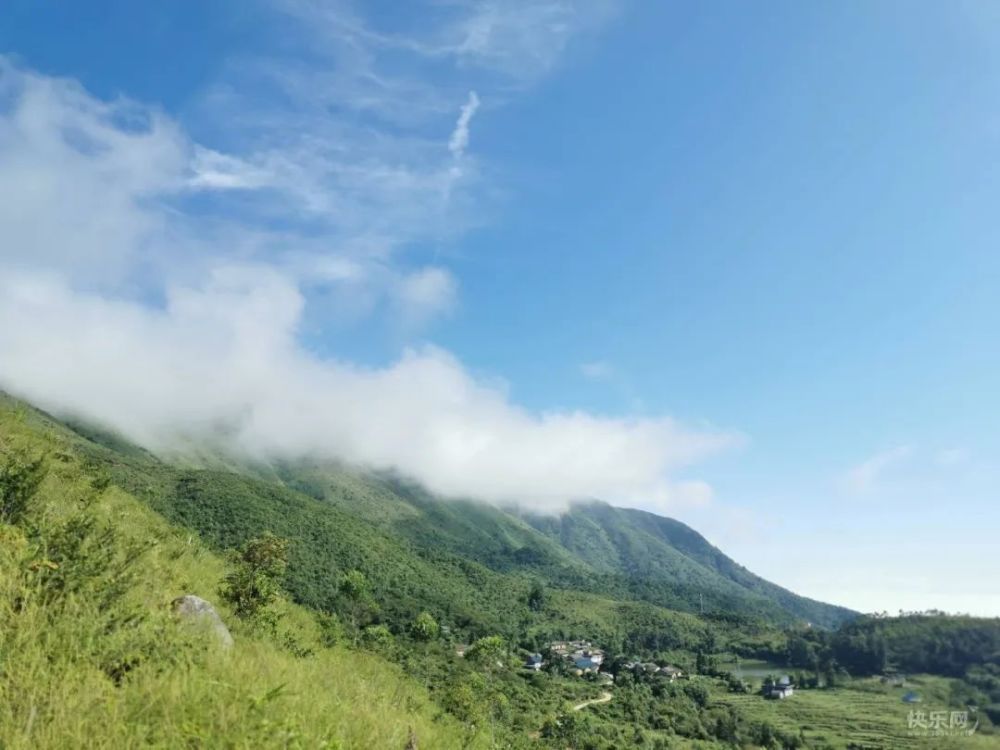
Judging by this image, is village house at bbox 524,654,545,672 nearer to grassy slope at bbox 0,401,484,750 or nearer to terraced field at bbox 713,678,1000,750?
terraced field at bbox 713,678,1000,750

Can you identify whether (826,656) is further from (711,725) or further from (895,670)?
(711,725)

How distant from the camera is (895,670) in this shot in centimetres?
12181

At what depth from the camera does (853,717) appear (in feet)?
333

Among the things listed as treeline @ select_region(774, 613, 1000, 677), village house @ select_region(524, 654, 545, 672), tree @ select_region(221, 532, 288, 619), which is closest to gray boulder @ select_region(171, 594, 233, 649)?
tree @ select_region(221, 532, 288, 619)

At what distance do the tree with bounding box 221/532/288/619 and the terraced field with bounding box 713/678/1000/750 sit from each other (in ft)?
284

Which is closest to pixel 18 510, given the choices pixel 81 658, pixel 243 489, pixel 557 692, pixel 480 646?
pixel 81 658

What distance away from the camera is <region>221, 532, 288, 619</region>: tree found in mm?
15797

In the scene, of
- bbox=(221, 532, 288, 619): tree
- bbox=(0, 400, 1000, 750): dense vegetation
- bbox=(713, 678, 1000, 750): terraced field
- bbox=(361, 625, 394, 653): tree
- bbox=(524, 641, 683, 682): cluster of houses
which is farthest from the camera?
bbox=(524, 641, 683, 682): cluster of houses

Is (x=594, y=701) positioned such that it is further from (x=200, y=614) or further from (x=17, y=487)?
(x=200, y=614)

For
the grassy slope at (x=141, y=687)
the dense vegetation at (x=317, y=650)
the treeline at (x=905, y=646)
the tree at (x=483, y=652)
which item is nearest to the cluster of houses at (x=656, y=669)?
the dense vegetation at (x=317, y=650)

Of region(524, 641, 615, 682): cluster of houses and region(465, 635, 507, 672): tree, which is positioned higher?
region(465, 635, 507, 672): tree

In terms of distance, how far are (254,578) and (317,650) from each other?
10.9 feet

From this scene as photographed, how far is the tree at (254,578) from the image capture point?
15797mm

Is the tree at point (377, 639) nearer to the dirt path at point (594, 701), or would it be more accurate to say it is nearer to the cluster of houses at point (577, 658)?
the dirt path at point (594, 701)
